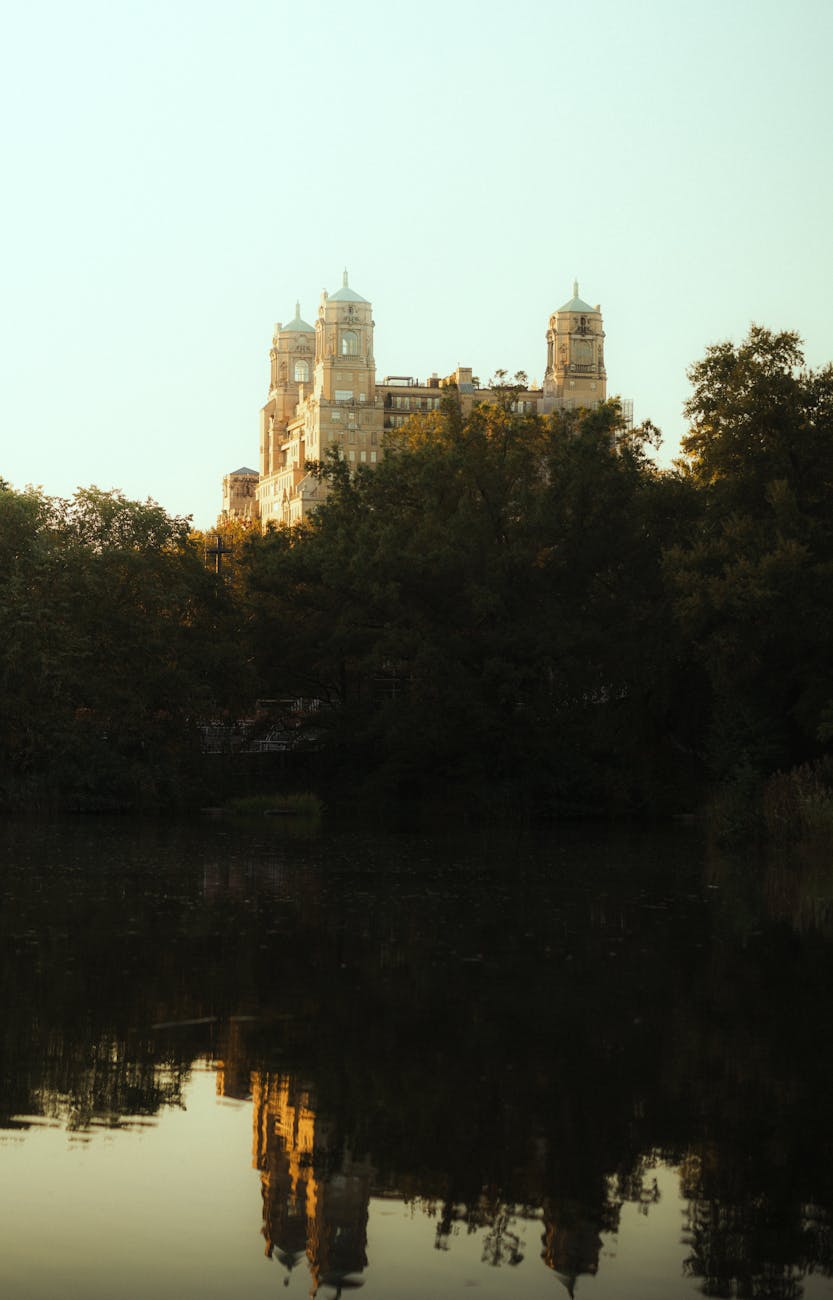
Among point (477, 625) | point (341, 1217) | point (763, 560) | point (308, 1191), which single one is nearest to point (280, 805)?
point (477, 625)

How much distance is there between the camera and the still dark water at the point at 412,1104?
8.13 m

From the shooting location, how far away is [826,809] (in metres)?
38.1

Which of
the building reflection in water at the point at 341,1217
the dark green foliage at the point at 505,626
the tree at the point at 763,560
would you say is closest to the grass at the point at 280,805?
the dark green foliage at the point at 505,626

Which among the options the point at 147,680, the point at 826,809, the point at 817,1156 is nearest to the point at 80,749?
the point at 147,680

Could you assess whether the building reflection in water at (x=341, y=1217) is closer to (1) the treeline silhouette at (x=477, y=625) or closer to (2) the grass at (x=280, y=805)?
(1) the treeline silhouette at (x=477, y=625)

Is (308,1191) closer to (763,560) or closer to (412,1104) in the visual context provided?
(412,1104)

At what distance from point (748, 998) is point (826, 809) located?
22.7m

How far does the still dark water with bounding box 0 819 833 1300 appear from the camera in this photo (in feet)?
26.7

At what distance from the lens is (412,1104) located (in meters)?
11.3

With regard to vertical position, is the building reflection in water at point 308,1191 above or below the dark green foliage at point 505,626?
below

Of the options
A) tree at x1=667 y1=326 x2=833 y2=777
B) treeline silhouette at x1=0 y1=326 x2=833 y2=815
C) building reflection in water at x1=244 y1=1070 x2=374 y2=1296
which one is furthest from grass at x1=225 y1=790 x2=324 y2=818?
building reflection in water at x1=244 y1=1070 x2=374 y2=1296

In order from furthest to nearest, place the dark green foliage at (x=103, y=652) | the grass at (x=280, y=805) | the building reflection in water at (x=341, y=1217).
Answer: the grass at (x=280, y=805) < the dark green foliage at (x=103, y=652) < the building reflection in water at (x=341, y=1217)

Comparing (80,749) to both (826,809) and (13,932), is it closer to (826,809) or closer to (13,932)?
(826,809)

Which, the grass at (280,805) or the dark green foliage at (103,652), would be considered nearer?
the dark green foliage at (103,652)
